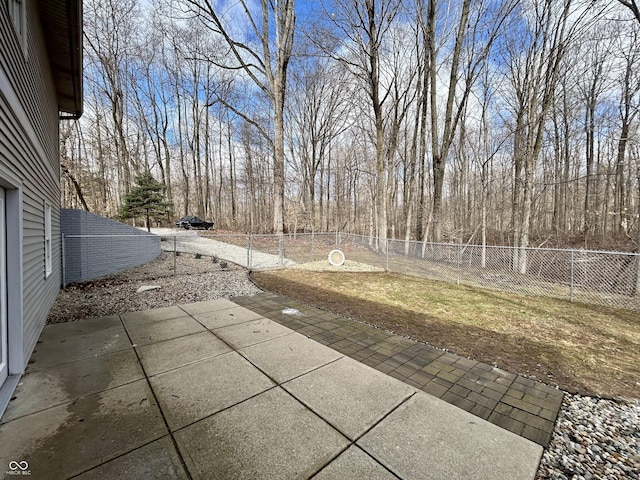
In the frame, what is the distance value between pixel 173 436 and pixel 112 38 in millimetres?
24322

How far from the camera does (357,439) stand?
194 centimetres

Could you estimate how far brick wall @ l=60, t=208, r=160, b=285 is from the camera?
6.72 metres

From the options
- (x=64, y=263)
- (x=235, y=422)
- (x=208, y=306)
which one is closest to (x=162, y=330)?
(x=208, y=306)

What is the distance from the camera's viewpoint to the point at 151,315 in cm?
464

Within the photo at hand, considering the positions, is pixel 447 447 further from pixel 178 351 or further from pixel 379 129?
pixel 379 129

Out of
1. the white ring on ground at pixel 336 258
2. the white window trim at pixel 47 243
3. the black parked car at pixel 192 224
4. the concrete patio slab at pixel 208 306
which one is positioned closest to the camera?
the white window trim at pixel 47 243

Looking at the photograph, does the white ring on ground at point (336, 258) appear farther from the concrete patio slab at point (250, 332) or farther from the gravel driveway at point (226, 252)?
the concrete patio slab at point (250, 332)

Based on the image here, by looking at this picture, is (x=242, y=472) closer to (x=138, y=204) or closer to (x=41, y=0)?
(x=41, y=0)

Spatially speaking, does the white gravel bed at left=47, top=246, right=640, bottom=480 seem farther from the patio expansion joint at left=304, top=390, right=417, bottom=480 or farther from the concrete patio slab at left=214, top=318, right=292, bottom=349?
the concrete patio slab at left=214, top=318, right=292, bottom=349

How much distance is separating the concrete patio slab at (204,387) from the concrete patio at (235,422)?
13 millimetres

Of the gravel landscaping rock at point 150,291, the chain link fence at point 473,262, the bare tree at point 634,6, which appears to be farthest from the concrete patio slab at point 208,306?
the bare tree at point 634,6

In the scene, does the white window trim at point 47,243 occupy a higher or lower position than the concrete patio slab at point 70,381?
higher

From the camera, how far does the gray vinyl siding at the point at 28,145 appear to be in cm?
253

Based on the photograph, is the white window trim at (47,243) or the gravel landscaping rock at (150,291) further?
the gravel landscaping rock at (150,291)
